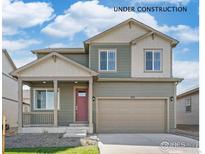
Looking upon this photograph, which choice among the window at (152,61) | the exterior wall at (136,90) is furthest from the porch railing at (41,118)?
the window at (152,61)

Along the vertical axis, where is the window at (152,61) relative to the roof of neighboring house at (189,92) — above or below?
above

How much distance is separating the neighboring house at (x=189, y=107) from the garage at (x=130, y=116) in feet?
13.3

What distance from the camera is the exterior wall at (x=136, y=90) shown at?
1480cm

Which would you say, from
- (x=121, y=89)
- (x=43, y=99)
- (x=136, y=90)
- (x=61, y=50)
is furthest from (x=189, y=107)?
(x=43, y=99)

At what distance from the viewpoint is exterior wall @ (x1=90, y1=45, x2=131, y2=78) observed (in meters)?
15.1

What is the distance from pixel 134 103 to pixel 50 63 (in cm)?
456

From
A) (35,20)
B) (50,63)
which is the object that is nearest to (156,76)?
(50,63)

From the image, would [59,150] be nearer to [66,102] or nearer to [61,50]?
[66,102]

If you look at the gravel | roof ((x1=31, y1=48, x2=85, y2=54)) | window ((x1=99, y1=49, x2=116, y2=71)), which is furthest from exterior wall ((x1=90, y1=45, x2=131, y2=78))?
the gravel

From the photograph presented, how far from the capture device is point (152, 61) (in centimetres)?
1513

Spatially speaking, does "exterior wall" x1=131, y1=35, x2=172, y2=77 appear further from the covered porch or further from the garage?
the covered porch

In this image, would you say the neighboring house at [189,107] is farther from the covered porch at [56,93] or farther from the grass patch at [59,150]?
the grass patch at [59,150]

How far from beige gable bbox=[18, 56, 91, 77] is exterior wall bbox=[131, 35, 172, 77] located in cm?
305

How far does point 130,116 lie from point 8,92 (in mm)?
9448
